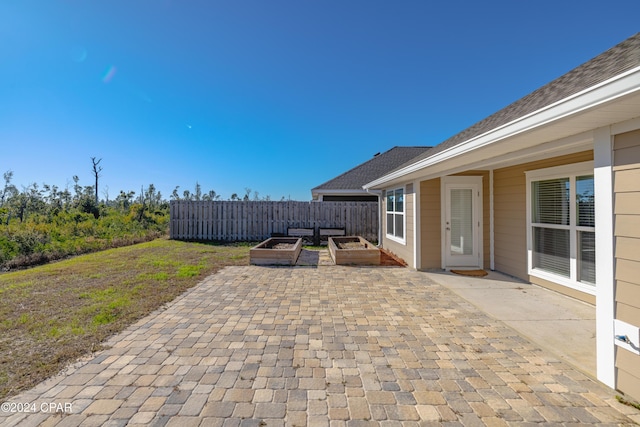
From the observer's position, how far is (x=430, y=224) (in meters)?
6.35

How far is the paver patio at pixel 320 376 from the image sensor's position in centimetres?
184

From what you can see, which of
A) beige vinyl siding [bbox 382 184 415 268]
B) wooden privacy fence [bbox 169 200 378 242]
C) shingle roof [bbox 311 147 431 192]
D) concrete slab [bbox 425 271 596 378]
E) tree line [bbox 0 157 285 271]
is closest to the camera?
concrete slab [bbox 425 271 596 378]

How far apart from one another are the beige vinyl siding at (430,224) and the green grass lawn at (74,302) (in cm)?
477

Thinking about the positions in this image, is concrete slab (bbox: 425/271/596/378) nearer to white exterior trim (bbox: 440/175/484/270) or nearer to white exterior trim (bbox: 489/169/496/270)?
white exterior trim (bbox: 489/169/496/270)

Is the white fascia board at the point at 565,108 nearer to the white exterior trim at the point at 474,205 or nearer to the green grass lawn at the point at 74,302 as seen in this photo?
the white exterior trim at the point at 474,205

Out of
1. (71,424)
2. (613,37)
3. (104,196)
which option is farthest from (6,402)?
(104,196)

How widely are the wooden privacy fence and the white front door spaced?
572 centimetres

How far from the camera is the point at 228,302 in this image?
167 inches

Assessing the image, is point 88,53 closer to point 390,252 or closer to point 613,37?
point 390,252

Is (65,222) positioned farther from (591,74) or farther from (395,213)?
(591,74)

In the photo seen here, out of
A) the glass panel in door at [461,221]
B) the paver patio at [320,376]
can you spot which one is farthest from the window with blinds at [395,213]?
→ the paver patio at [320,376]

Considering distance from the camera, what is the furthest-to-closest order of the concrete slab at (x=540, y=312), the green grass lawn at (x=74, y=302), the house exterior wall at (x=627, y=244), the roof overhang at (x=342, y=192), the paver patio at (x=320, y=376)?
1. the roof overhang at (x=342, y=192)
2. the concrete slab at (x=540, y=312)
3. the green grass lawn at (x=74, y=302)
4. the house exterior wall at (x=627, y=244)
5. the paver patio at (x=320, y=376)

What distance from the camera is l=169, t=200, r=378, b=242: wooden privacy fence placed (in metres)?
12.1

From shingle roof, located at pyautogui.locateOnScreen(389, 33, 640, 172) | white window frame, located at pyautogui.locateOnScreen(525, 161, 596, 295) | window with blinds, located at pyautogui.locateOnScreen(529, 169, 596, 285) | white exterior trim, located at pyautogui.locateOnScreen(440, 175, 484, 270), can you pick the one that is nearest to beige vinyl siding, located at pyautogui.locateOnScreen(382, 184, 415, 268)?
white exterior trim, located at pyautogui.locateOnScreen(440, 175, 484, 270)
